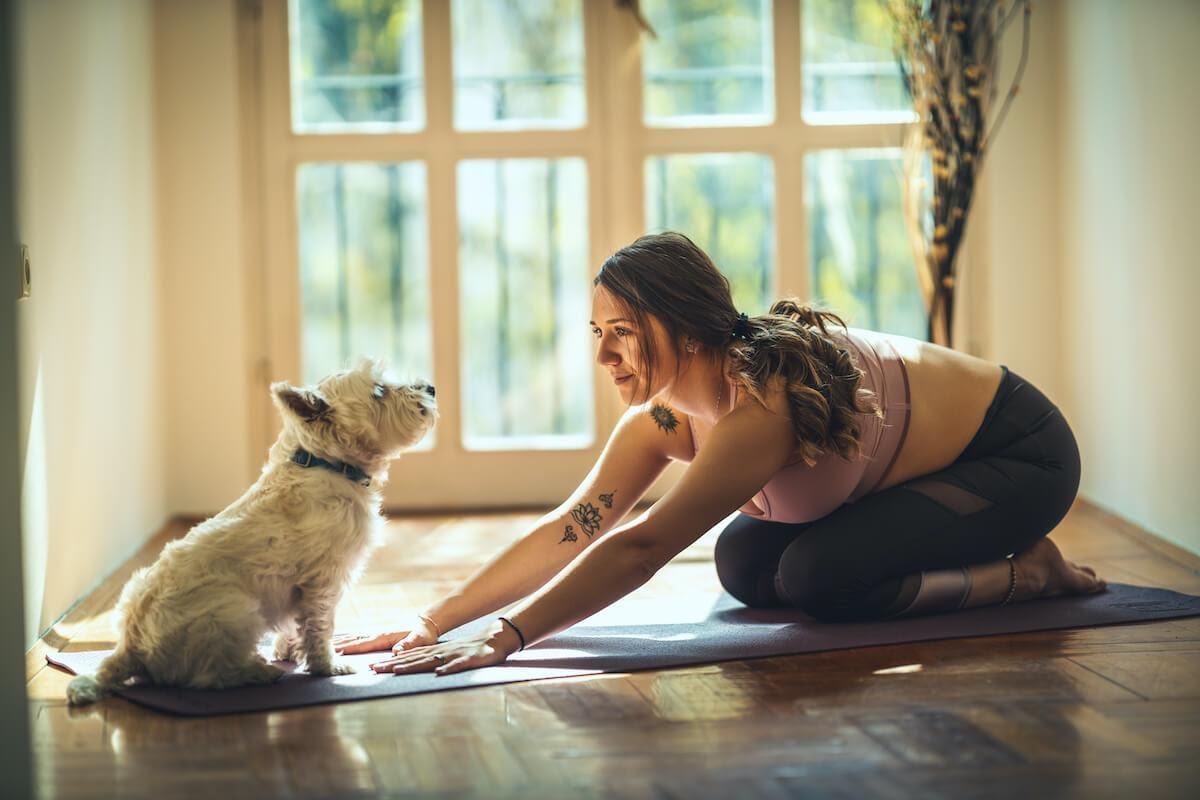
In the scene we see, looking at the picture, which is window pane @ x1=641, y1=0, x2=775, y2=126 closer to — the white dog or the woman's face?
the woman's face

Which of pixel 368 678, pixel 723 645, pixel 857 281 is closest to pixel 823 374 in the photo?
pixel 723 645

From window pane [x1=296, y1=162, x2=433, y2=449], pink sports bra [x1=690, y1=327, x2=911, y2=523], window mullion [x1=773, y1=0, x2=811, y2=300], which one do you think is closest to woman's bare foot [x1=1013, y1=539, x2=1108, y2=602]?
pink sports bra [x1=690, y1=327, x2=911, y2=523]

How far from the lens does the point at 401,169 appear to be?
502 centimetres

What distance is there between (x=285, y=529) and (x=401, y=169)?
275cm

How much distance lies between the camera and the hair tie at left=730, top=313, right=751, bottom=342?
2777 millimetres

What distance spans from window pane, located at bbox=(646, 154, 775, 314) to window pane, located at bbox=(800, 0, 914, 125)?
1.02 feet

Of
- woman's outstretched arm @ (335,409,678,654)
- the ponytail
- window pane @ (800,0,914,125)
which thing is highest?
window pane @ (800,0,914,125)

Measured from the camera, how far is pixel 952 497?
2914mm

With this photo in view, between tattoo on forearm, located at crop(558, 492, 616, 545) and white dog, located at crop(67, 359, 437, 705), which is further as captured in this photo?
tattoo on forearm, located at crop(558, 492, 616, 545)

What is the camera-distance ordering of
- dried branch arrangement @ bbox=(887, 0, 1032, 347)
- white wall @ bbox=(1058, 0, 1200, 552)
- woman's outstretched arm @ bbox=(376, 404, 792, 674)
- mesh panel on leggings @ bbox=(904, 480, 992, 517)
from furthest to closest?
dried branch arrangement @ bbox=(887, 0, 1032, 347) < white wall @ bbox=(1058, 0, 1200, 552) < mesh panel on leggings @ bbox=(904, 480, 992, 517) < woman's outstretched arm @ bbox=(376, 404, 792, 674)

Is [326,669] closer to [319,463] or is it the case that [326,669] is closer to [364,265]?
[319,463]

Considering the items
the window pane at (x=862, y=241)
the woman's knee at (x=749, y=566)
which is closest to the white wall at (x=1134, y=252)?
the window pane at (x=862, y=241)

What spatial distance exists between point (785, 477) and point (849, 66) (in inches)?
102

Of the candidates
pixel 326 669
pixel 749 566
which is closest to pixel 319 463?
pixel 326 669
